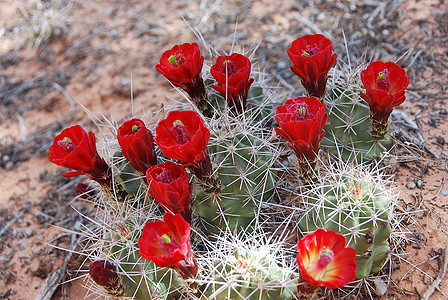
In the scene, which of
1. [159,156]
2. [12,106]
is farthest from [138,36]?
[159,156]

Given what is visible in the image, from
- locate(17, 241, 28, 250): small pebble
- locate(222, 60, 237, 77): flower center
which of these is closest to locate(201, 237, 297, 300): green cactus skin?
locate(222, 60, 237, 77): flower center

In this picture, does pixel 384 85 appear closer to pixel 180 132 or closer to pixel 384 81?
pixel 384 81

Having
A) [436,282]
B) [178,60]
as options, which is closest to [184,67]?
[178,60]

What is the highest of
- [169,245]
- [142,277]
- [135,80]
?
[169,245]

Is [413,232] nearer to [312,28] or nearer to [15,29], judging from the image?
[312,28]

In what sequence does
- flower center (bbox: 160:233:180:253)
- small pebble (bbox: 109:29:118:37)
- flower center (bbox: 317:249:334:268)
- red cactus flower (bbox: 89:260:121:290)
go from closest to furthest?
flower center (bbox: 317:249:334:268) < flower center (bbox: 160:233:180:253) < red cactus flower (bbox: 89:260:121:290) < small pebble (bbox: 109:29:118:37)

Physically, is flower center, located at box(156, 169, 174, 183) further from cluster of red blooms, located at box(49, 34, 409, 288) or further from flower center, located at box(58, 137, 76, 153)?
flower center, located at box(58, 137, 76, 153)

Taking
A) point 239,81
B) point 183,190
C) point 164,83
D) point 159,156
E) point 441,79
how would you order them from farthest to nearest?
point 164,83 → point 441,79 → point 159,156 → point 239,81 → point 183,190
